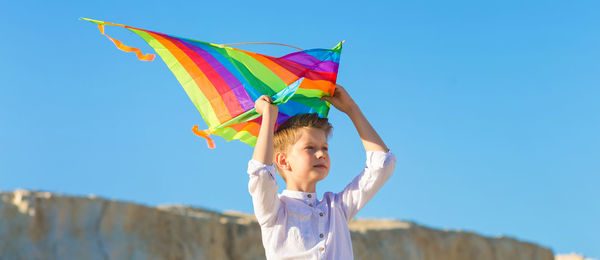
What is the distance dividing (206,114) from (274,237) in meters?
0.82

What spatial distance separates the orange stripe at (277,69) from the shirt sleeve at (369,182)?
0.52 metres

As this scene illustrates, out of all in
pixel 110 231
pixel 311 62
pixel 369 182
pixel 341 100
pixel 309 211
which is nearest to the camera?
pixel 309 211

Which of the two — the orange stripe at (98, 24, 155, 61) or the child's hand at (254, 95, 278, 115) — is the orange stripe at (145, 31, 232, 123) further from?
the child's hand at (254, 95, 278, 115)

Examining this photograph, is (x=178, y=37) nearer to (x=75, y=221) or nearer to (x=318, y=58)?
(x=318, y=58)

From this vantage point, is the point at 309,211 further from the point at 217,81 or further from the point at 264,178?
the point at 217,81

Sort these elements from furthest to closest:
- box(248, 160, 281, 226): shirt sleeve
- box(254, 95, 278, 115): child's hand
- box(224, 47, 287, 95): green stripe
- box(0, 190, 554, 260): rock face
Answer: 1. box(0, 190, 554, 260): rock face
2. box(224, 47, 287, 95): green stripe
3. box(254, 95, 278, 115): child's hand
4. box(248, 160, 281, 226): shirt sleeve

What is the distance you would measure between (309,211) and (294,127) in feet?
1.42

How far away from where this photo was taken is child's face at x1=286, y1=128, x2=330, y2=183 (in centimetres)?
286

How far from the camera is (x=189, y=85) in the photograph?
10.5ft

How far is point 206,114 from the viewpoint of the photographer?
3195 millimetres

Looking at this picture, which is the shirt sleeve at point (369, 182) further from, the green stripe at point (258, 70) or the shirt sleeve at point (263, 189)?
the green stripe at point (258, 70)

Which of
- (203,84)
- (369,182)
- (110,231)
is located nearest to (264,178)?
(369,182)

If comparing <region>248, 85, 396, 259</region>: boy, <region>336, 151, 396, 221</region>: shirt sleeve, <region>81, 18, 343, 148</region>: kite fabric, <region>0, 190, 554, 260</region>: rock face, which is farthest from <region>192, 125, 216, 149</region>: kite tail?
<region>0, 190, 554, 260</region>: rock face

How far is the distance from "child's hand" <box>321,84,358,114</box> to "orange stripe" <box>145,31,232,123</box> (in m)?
0.52
